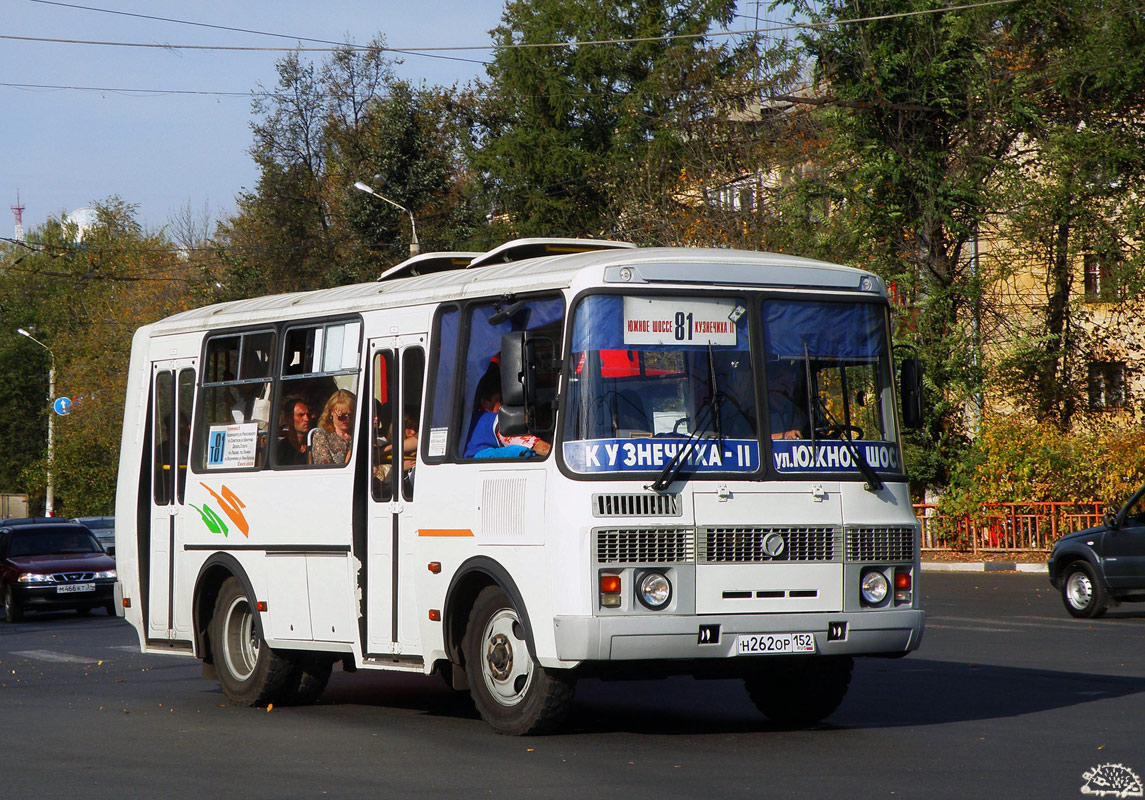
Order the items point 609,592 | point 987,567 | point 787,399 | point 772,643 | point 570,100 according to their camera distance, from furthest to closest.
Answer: point 570,100
point 987,567
point 787,399
point 772,643
point 609,592

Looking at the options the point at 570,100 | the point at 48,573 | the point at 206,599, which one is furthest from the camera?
the point at 570,100

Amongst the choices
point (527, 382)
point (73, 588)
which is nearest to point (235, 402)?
point (527, 382)

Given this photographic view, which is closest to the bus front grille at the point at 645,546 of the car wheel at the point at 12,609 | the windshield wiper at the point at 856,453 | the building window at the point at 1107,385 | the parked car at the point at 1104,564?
the windshield wiper at the point at 856,453

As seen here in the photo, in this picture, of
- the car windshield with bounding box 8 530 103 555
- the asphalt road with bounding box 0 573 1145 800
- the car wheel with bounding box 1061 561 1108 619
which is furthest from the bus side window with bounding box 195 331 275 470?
the car windshield with bounding box 8 530 103 555

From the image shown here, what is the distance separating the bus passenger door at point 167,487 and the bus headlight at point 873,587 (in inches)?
231

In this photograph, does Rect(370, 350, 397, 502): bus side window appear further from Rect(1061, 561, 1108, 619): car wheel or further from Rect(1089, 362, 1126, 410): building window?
Rect(1089, 362, 1126, 410): building window

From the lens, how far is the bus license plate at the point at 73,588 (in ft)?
87.4

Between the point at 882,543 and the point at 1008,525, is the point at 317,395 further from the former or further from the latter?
the point at 1008,525

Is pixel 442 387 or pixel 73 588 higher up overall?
pixel 442 387

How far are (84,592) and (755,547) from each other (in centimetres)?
1911

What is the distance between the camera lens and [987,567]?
31.9 metres

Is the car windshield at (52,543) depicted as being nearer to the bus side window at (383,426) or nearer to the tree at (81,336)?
the bus side window at (383,426)

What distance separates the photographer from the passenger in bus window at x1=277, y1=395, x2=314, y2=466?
12273 mm

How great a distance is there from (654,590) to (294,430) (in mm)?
3780
